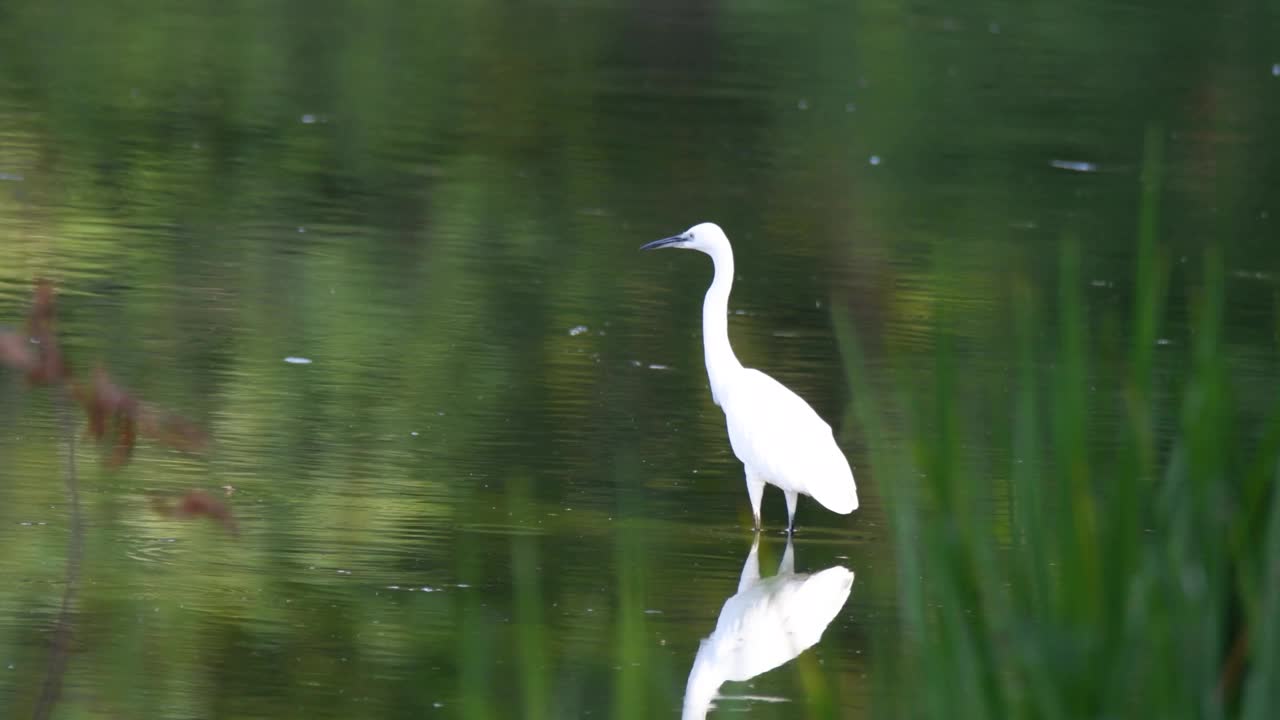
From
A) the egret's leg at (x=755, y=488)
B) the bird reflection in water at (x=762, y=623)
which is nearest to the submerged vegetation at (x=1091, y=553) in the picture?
the bird reflection in water at (x=762, y=623)

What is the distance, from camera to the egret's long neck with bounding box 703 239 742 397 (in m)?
6.24

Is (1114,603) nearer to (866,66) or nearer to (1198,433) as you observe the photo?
(1198,433)

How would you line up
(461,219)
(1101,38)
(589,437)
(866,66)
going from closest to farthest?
(589,437), (461,219), (866,66), (1101,38)

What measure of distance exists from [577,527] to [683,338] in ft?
8.39

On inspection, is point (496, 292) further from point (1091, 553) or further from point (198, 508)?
point (1091, 553)

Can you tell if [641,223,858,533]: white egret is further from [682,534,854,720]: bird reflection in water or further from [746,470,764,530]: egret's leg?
[682,534,854,720]: bird reflection in water

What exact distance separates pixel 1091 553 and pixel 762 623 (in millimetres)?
2663

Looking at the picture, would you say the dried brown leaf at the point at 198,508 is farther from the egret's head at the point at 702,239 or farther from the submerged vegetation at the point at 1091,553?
the egret's head at the point at 702,239

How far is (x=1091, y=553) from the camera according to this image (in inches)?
88.7

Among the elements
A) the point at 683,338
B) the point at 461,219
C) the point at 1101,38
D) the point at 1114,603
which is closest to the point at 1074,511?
the point at 1114,603

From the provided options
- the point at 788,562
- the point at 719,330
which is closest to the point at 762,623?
the point at 788,562

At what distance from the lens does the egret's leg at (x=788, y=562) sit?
537 centimetres

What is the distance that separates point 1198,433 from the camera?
→ 2.23m

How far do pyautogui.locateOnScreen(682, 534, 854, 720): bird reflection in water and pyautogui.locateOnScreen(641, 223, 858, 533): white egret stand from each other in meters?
0.18
